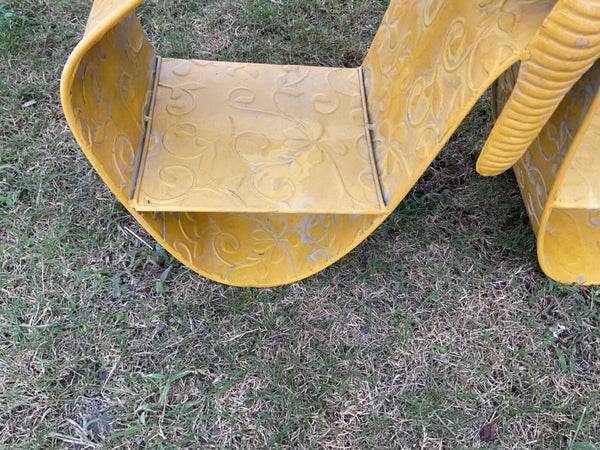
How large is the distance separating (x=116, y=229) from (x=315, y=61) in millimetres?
1036

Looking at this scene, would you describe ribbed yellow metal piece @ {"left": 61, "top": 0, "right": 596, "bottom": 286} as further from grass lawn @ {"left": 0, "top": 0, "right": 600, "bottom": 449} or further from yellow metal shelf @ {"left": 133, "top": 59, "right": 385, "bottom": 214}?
grass lawn @ {"left": 0, "top": 0, "right": 600, "bottom": 449}

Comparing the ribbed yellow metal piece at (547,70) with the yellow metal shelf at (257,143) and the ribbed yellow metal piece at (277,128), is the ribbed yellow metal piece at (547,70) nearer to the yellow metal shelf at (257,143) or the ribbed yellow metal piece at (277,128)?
the ribbed yellow metal piece at (277,128)

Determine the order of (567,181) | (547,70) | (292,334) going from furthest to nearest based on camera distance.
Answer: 1. (292,334)
2. (567,181)
3. (547,70)

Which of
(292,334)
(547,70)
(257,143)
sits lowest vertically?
(292,334)

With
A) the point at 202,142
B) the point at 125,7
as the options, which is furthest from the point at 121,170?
the point at 125,7

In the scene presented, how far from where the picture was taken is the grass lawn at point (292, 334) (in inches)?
47.9

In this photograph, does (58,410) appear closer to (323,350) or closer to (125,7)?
(323,350)

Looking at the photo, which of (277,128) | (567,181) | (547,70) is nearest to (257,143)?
(277,128)

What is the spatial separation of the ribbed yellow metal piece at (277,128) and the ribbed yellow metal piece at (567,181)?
0.95ft

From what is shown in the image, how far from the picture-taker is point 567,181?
1.19 meters

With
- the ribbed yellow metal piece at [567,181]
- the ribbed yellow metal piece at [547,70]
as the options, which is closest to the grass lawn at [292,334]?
the ribbed yellow metal piece at [567,181]

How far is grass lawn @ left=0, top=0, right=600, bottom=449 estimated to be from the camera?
1218mm

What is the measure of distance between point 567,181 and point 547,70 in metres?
0.51

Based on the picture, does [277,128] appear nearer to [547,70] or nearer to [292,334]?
[292,334]
